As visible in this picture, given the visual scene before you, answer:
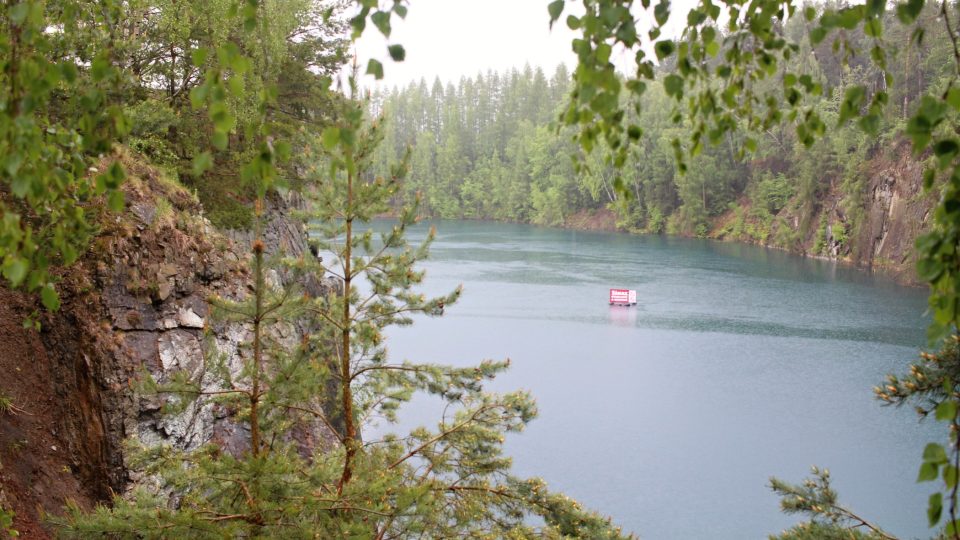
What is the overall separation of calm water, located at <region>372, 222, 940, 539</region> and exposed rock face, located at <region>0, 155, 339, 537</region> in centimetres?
649

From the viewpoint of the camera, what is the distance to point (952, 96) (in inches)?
64.2

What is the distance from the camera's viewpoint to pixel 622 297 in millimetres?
29422

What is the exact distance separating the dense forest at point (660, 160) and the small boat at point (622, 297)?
203 inches

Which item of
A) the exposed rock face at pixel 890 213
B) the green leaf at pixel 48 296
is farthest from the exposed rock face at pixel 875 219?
the green leaf at pixel 48 296

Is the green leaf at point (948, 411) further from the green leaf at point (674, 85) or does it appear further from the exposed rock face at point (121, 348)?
the exposed rock face at point (121, 348)

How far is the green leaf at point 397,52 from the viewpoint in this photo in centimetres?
174

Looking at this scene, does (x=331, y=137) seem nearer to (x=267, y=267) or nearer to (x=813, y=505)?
(x=267, y=267)

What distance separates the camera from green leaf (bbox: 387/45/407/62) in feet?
5.70

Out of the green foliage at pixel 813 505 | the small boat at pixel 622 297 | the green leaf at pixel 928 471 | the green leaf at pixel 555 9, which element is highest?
the green leaf at pixel 555 9

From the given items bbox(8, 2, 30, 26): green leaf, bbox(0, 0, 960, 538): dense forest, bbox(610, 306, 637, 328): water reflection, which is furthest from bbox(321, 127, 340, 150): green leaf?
bbox(610, 306, 637, 328): water reflection

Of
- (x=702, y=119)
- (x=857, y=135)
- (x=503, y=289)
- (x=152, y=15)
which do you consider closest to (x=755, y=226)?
(x=857, y=135)

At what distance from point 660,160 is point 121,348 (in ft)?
175

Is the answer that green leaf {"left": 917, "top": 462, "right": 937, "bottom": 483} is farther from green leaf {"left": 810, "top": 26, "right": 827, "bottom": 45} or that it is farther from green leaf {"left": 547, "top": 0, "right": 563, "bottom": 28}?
green leaf {"left": 547, "top": 0, "right": 563, "bottom": 28}

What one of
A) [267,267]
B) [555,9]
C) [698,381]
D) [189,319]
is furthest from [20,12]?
[698,381]
